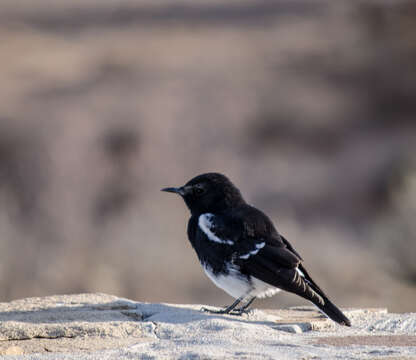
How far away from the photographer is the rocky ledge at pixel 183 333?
10.1 feet

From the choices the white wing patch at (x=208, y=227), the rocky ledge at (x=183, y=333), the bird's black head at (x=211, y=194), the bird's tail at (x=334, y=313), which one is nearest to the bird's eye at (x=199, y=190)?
the bird's black head at (x=211, y=194)

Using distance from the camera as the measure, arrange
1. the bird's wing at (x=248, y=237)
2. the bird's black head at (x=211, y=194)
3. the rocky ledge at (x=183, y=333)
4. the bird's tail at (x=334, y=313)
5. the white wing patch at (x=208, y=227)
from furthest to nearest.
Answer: the bird's black head at (x=211, y=194) → the white wing patch at (x=208, y=227) → the bird's wing at (x=248, y=237) → the bird's tail at (x=334, y=313) → the rocky ledge at (x=183, y=333)

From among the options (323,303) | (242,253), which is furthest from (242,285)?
(323,303)

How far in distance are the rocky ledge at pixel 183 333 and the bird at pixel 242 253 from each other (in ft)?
0.67

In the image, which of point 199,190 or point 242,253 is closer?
point 242,253

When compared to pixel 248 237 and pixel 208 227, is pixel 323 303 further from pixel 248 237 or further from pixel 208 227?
pixel 208 227

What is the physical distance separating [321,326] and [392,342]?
23.6 inches

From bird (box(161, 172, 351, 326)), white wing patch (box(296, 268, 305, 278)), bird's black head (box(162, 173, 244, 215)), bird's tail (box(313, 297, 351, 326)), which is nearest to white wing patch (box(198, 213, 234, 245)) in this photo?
bird (box(161, 172, 351, 326))

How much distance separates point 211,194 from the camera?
5.36 metres

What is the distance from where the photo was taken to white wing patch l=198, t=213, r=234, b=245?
488cm

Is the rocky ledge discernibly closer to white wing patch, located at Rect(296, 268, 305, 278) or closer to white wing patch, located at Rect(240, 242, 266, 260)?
white wing patch, located at Rect(296, 268, 305, 278)

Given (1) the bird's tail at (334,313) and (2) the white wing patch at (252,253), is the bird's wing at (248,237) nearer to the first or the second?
(2) the white wing patch at (252,253)

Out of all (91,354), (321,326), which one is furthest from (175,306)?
(91,354)

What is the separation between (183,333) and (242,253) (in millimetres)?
1235
